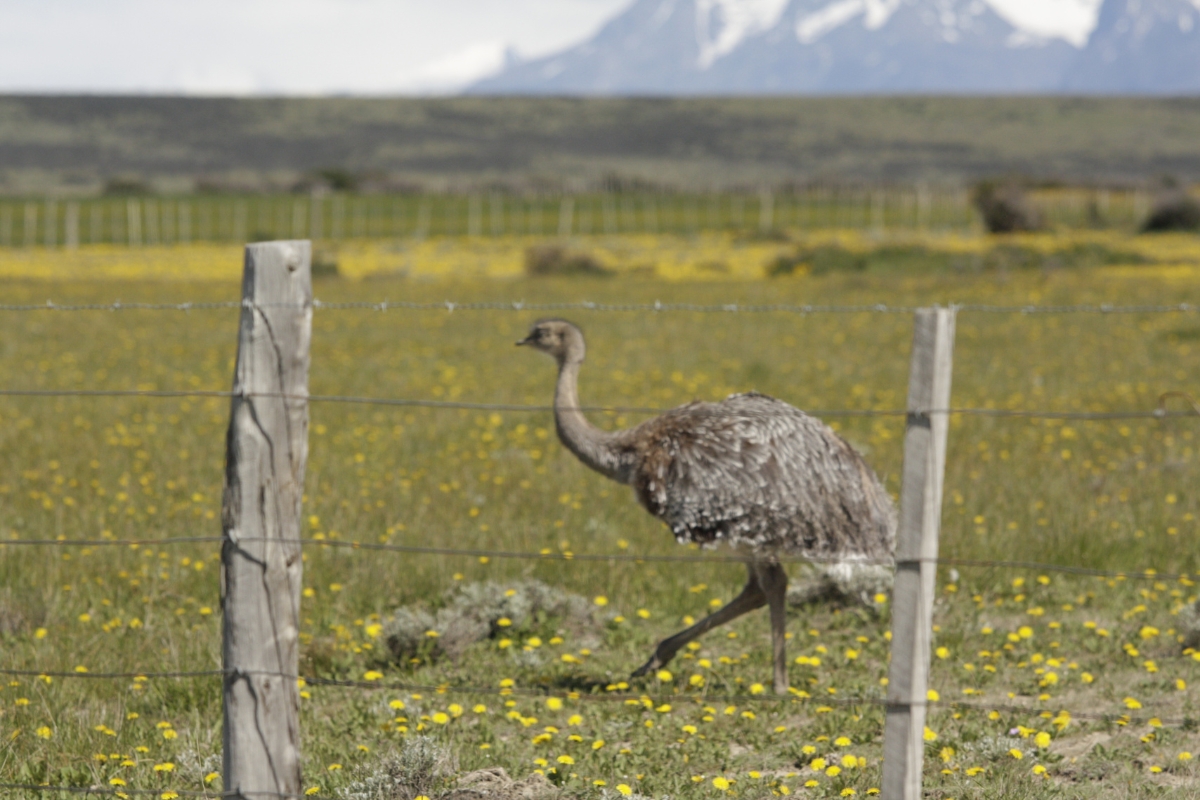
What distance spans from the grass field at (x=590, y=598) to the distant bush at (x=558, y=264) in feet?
55.1

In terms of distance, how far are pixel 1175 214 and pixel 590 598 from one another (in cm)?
4487

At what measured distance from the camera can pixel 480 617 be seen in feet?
21.1

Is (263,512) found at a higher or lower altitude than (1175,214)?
lower

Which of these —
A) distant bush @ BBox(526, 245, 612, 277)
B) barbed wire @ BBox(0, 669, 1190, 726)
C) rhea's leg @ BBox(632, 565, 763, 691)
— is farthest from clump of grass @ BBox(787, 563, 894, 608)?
distant bush @ BBox(526, 245, 612, 277)

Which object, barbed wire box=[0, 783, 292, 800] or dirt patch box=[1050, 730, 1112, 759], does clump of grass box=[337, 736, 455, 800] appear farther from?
dirt patch box=[1050, 730, 1112, 759]

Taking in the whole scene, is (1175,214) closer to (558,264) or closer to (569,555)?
(558,264)

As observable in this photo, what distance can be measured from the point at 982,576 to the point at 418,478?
4.33 metres

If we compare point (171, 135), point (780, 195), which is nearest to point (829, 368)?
point (780, 195)

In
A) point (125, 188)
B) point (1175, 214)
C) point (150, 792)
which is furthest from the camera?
point (125, 188)

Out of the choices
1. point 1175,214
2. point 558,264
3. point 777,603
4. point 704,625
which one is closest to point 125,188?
point 558,264

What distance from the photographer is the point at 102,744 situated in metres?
4.88

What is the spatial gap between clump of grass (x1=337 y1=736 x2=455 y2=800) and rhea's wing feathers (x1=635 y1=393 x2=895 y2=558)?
1.65 meters

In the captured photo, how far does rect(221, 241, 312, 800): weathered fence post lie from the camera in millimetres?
3557

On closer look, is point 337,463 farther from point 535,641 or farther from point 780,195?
point 780,195
